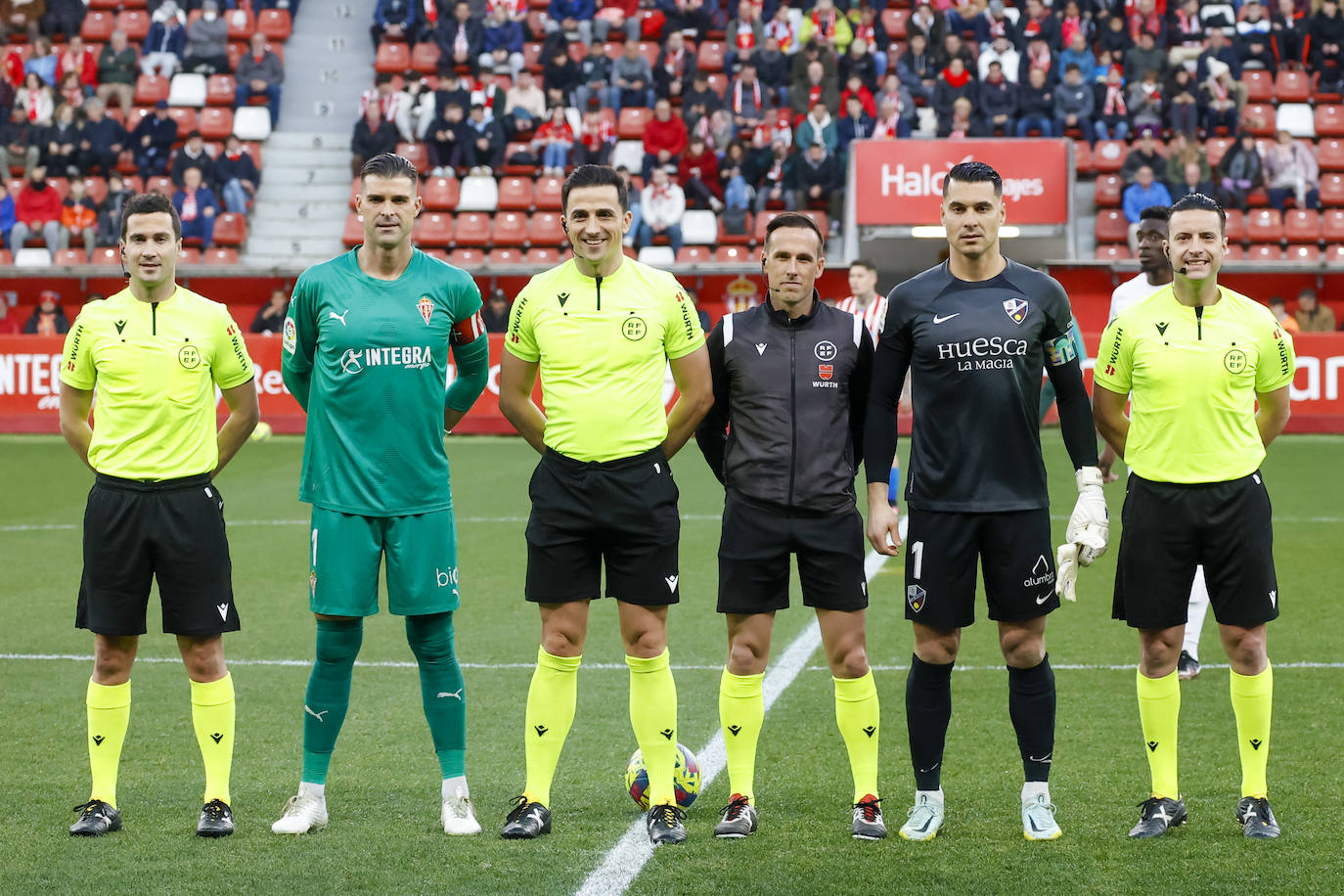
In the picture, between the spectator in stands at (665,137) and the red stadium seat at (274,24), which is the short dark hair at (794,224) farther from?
the red stadium seat at (274,24)

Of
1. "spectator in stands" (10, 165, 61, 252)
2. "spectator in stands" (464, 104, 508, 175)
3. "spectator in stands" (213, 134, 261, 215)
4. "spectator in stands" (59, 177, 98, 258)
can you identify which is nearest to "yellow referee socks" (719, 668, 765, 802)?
"spectator in stands" (464, 104, 508, 175)

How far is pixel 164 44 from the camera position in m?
25.9

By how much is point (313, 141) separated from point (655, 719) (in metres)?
22.1

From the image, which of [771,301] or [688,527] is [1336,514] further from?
[771,301]

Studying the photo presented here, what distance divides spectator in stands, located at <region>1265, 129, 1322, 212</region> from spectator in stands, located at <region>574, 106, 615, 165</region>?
965 centimetres

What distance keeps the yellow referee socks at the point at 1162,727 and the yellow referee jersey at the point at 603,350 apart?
183 centimetres

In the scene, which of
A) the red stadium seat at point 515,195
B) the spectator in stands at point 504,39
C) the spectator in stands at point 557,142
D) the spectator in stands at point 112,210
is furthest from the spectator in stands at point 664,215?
the spectator in stands at point 112,210

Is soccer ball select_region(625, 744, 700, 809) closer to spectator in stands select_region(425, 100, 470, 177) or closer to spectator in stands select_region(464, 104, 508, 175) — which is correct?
spectator in stands select_region(464, 104, 508, 175)

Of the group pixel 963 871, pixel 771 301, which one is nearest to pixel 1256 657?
pixel 963 871

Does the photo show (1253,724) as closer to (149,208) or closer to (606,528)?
(606,528)

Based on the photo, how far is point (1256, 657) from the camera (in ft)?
16.5

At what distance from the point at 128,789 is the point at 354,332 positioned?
1.89m

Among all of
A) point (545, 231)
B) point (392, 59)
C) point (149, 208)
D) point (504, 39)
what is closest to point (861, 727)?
point (149, 208)

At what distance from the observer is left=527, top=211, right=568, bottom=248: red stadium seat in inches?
901
